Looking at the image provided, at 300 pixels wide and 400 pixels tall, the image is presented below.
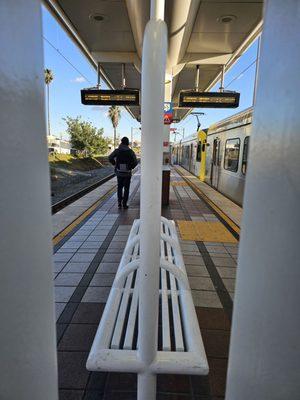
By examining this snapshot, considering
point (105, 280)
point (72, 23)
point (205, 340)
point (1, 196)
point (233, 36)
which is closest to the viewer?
point (1, 196)

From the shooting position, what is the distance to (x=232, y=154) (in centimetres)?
966

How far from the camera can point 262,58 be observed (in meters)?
0.78

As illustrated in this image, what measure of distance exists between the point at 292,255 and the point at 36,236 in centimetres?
70

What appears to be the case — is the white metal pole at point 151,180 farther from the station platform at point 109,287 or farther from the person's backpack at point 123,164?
the person's backpack at point 123,164

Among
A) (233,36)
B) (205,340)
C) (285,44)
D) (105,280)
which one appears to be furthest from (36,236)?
(233,36)

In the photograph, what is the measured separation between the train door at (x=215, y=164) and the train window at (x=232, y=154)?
1047mm

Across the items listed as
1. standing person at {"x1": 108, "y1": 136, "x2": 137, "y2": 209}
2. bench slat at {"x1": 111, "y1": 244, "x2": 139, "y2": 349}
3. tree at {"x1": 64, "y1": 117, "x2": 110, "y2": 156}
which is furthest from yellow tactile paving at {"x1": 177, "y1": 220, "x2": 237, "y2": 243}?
tree at {"x1": 64, "y1": 117, "x2": 110, "y2": 156}

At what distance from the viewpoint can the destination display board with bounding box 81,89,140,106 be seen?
6074 mm

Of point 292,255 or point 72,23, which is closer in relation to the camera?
point 292,255

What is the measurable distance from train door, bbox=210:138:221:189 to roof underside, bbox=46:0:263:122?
170 inches

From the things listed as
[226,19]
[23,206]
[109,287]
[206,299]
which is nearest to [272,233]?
[23,206]

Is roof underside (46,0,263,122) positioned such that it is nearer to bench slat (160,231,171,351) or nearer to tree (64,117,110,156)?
bench slat (160,231,171,351)

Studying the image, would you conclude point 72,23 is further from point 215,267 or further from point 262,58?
point 262,58

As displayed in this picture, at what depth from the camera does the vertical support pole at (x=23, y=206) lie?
0.69 m
